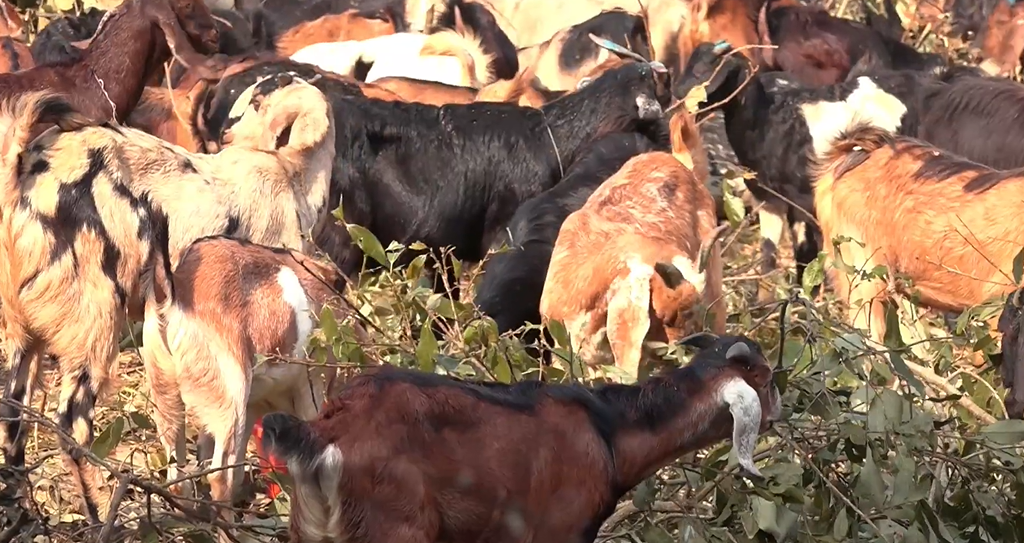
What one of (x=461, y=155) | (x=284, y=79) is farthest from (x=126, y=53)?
(x=461, y=155)

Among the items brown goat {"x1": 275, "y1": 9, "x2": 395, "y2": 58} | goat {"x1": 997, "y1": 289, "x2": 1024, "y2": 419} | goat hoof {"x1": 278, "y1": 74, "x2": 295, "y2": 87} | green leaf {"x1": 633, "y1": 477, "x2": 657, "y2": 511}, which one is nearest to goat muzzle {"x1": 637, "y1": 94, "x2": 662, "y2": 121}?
goat hoof {"x1": 278, "y1": 74, "x2": 295, "y2": 87}

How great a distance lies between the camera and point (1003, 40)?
12.3 m

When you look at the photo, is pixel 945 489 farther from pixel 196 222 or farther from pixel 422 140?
pixel 422 140

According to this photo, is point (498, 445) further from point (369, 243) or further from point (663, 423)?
point (369, 243)

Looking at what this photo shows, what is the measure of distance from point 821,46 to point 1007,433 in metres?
6.73

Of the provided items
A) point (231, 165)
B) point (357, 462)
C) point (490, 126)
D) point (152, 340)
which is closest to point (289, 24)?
point (490, 126)

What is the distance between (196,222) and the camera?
20.2 ft

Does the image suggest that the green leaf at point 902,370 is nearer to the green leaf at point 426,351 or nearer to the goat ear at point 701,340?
the goat ear at point 701,340

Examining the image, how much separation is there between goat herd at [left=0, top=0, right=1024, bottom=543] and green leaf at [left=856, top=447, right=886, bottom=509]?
1.09 ft

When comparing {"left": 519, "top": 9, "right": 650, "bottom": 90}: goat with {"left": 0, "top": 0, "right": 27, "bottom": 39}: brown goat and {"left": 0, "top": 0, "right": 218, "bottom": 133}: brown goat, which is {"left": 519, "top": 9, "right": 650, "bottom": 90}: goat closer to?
{"left": 0, "top": 0, "right": 27, "bottom": 39}: brown goat

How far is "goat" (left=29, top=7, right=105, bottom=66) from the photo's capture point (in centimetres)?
973

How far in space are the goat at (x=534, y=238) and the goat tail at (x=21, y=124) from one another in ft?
5.23

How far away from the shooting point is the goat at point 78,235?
571 cm

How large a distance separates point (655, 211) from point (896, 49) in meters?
5.38
